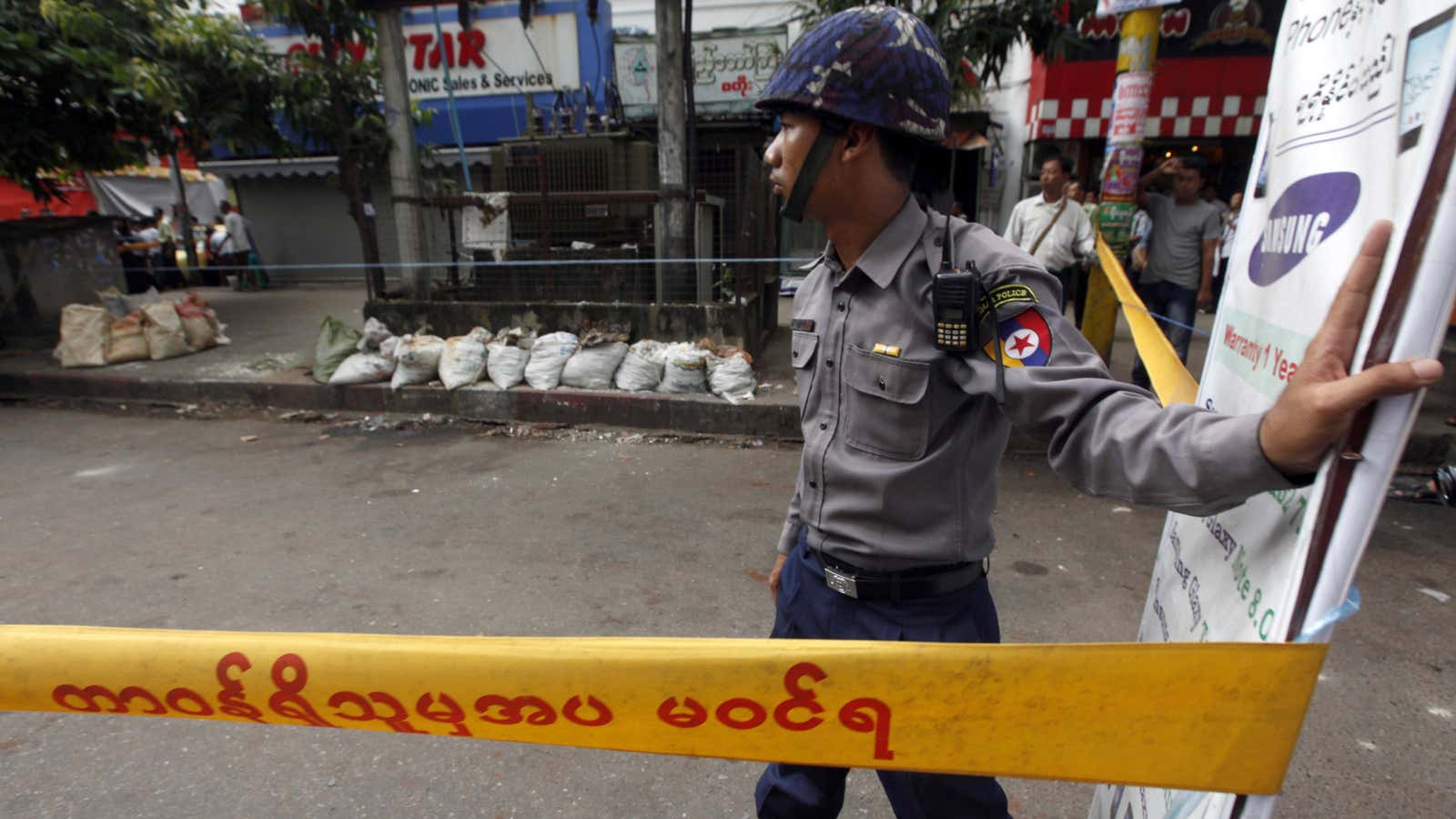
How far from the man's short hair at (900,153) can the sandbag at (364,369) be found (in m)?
5.96

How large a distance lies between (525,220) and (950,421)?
6.70m

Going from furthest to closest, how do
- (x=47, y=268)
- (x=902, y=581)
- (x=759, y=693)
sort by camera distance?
(x=47, y=268)
(x=902, y=581)
(x=759, y=693)

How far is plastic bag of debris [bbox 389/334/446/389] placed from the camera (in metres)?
6.11

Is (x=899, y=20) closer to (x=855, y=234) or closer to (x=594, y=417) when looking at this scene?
(x=855, y=234)

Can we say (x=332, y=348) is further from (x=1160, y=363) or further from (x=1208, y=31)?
(x=1208, y=31)

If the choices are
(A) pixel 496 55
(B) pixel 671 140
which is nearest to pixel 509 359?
(B) pixel 671 140

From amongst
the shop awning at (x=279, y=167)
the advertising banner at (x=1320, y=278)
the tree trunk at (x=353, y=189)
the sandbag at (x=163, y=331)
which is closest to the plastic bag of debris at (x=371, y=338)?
the tree trunk at (x=353, y=189)

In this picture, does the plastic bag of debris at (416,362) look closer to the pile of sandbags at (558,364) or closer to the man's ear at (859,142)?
the pile of sandbags at (558,364)

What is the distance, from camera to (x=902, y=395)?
4.08 ft

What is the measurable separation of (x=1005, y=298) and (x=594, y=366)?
5075 millimetres

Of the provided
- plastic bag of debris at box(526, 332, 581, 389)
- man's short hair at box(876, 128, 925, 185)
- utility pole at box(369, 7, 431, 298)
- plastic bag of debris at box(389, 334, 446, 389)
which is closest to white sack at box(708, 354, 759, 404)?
plastic bag of debris at box(526, 332, 581, 389)

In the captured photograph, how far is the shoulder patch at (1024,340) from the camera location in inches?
40.4

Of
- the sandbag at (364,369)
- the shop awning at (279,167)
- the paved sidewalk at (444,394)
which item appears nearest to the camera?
the paved sidewalk at (444,394)

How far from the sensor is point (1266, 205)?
109 cm
